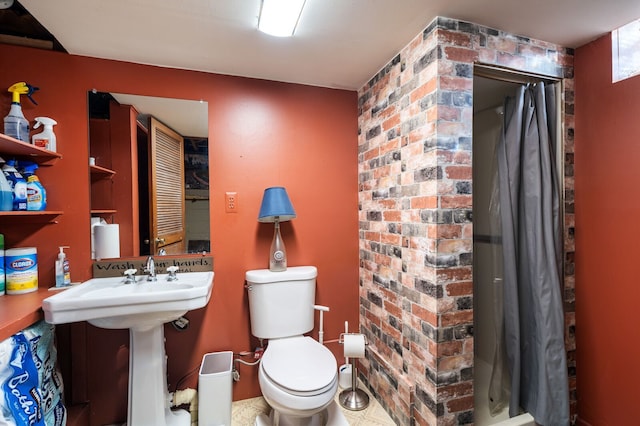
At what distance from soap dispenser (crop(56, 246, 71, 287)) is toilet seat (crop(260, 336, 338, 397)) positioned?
1116 millimetres

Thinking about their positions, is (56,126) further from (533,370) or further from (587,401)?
(587,401)

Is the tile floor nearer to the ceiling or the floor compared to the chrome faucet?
nearer to the floor

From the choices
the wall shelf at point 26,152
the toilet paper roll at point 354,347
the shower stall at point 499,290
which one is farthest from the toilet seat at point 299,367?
the wall shelf at point 26,152

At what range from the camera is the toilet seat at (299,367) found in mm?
1361

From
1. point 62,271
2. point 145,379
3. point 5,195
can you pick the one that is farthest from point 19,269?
point 145,379

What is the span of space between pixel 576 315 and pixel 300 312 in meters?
1.54

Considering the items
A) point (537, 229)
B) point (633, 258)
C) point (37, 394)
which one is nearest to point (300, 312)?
point (37, 394)

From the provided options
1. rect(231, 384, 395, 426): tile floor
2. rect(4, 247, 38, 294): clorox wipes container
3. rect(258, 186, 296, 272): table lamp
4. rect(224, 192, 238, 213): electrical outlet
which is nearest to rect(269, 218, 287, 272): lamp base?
rect(258, 186, 296, 272): table lamp

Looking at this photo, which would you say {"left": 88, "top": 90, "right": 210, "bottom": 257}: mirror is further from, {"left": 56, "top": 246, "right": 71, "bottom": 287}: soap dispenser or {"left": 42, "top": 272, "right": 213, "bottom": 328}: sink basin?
{"left": 42, "top": 272, "right": 213, "bottom": 328}: sink basin

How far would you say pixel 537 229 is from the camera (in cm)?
156

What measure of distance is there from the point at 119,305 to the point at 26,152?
0.93 m

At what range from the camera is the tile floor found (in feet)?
5.64

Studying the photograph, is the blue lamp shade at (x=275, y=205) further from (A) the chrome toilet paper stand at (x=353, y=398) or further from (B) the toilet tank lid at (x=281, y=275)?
(A) the chrome toilet paper stand at (x=353, y=398)

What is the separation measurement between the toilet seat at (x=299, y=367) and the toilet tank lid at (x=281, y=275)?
364 millimetres
